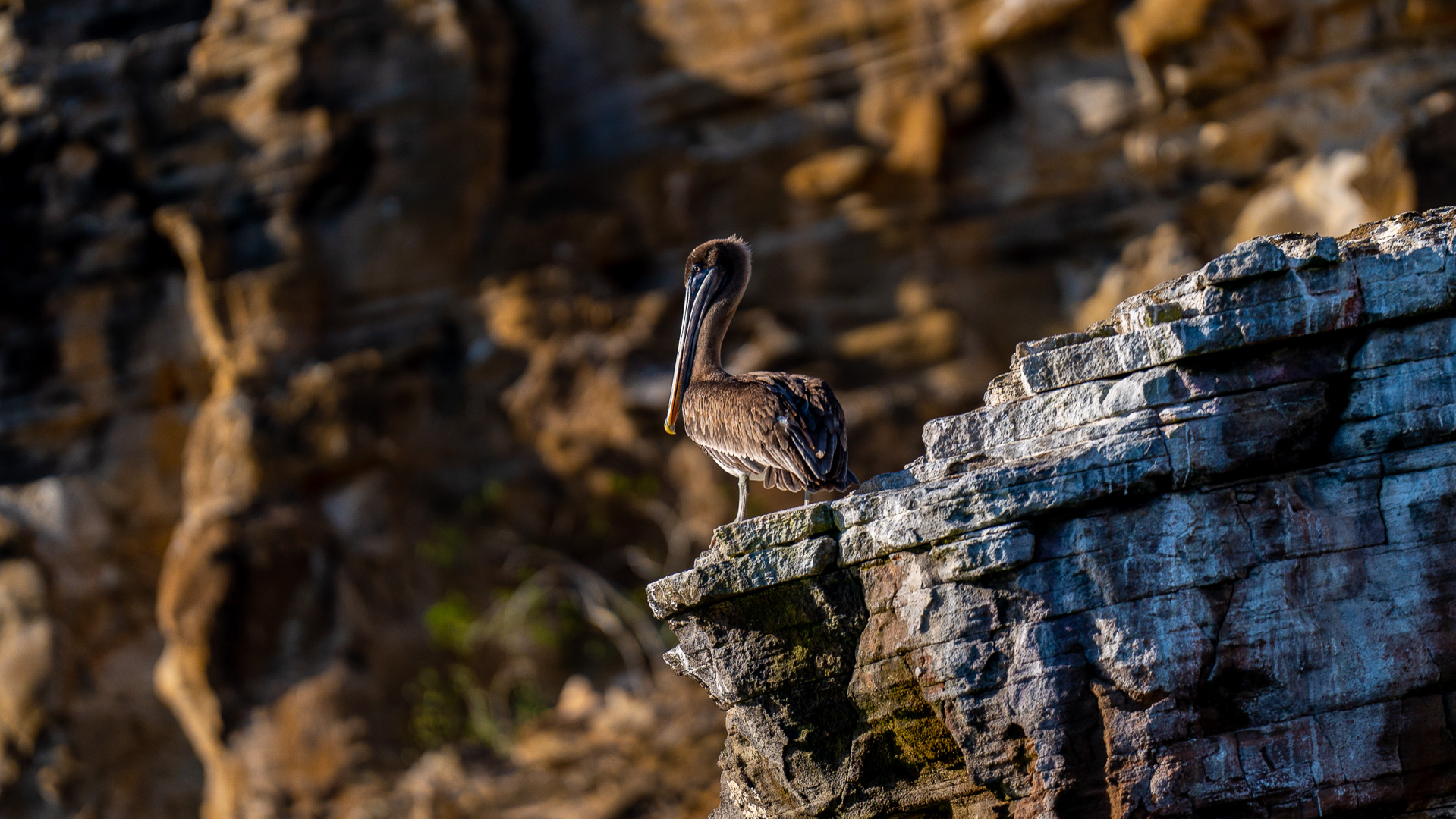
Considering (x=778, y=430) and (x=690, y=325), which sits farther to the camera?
(x=690, y=325)

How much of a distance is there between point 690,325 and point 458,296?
33.6 ft

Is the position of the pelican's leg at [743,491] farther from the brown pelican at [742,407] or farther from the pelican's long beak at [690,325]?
the pelican's long beak at [690,325]

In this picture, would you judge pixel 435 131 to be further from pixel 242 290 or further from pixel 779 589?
pixel 779 589

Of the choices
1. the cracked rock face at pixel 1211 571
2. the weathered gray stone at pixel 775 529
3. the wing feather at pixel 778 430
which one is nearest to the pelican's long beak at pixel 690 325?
the wing feather at pixel 778 430

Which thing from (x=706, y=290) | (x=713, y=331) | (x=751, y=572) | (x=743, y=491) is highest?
(x=706, y=290)

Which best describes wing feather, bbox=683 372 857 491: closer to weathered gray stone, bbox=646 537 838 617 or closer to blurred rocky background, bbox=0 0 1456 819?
weathered gray stone, bbox=646 537 838 617

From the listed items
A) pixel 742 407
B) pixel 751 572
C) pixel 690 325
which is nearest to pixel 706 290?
pixel 690 325

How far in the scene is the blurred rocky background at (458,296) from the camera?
1600 cm

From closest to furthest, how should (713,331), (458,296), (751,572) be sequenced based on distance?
(751,572), (713,331), (458,296)

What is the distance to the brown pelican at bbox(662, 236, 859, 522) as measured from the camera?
6891 millimetres

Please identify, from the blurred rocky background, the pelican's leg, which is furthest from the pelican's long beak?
the blurred rocky background

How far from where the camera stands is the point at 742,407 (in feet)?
23.6

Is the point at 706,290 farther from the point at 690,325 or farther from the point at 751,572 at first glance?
the point at 751,572

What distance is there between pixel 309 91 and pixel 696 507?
8.06m
